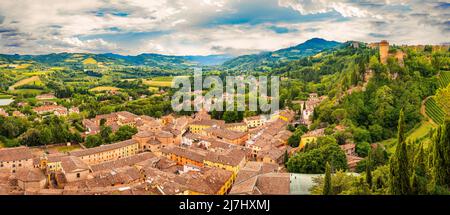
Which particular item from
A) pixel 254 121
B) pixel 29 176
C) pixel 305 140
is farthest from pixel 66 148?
pixel 305 140

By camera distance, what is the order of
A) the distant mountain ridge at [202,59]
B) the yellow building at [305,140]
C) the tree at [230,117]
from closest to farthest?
the yellow building at [305,140] → the tree at [230,117] → the distant mountain ridge at [202,59]

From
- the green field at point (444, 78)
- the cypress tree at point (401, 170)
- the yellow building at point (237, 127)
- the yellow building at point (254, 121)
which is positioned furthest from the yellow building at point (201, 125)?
the cypress tree at point (401, 170)

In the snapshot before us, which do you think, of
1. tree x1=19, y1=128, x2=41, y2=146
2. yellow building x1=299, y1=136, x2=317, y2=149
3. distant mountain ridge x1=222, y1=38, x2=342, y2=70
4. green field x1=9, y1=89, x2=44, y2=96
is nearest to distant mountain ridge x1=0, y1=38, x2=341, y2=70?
distant mountain ridge x1=222, y1=38, x2=342, y2=70

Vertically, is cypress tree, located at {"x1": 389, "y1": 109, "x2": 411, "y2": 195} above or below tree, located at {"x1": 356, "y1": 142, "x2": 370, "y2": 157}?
above

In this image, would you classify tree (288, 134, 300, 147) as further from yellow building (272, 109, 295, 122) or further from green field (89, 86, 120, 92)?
green field (89, 86, 120, 92)

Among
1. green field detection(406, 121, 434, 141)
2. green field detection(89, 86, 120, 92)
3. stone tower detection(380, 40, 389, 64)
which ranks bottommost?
green field detection(406, 121, 434, 141)

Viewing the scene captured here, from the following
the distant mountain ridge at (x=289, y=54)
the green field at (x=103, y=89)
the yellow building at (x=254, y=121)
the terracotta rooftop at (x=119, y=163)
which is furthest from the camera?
the distant mountain ridge at (x=289, y=54)

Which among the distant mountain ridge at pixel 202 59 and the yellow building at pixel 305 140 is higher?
the distant mountain ridge at pixel 202 59

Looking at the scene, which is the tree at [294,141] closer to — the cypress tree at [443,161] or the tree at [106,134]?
the tree at [106,134]
